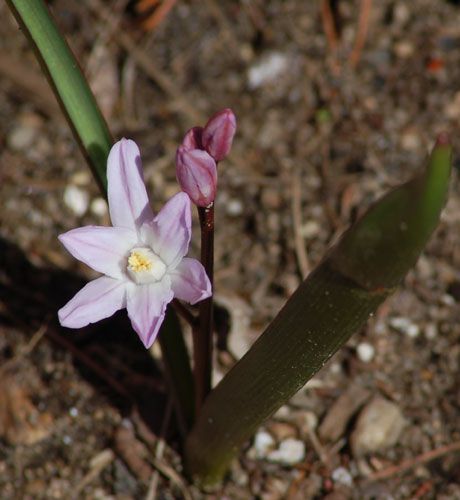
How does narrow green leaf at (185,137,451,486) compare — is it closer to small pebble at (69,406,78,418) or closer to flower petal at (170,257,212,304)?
flower petal at (170,257,212,304)

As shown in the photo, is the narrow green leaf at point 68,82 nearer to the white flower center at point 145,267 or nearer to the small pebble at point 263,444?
the white flower center at point 145,267

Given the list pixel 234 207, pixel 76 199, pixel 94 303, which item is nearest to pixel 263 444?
pixel 234 207

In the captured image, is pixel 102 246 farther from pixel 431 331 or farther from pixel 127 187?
pixel 431 331

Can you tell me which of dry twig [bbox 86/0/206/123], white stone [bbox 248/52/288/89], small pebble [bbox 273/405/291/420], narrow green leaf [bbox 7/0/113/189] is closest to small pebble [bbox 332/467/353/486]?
small pebble [bbox 273/405/291/420]

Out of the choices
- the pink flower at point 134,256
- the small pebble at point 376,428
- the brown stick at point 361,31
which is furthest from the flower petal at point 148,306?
the brown stick at point 361,31

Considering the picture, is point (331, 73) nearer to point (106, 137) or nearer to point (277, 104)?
point (277, 104)

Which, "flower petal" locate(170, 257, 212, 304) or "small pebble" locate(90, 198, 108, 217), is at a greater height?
"flower petal" locate(170, 257, 212, 304)

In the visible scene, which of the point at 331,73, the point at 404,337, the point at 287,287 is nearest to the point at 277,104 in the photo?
the point at 331,73

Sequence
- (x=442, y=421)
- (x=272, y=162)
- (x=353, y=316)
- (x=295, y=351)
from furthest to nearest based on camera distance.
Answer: (x=272, y=162)
(x=442, y=421)
(x=295, y=351)
(x=353, y=316)
